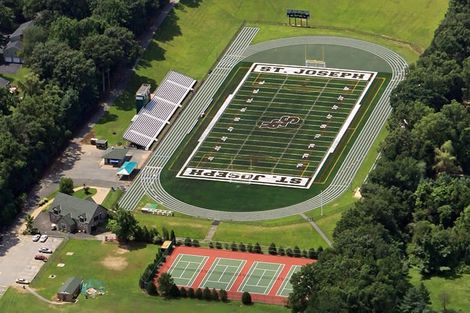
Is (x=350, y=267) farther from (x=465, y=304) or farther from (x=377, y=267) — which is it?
(x=465, y=304)

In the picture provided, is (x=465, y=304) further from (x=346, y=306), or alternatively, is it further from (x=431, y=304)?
(x=346, y=306)

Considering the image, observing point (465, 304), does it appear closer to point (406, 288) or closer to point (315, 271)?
point (406, 288)

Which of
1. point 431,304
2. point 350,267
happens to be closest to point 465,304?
point 431,304

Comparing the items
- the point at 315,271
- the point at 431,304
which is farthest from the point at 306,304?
the point at 431,304

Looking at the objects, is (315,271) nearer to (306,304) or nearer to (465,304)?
(306,304)

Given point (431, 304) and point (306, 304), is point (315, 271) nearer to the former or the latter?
point (306, 304)

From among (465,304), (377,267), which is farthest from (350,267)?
(465,304)
